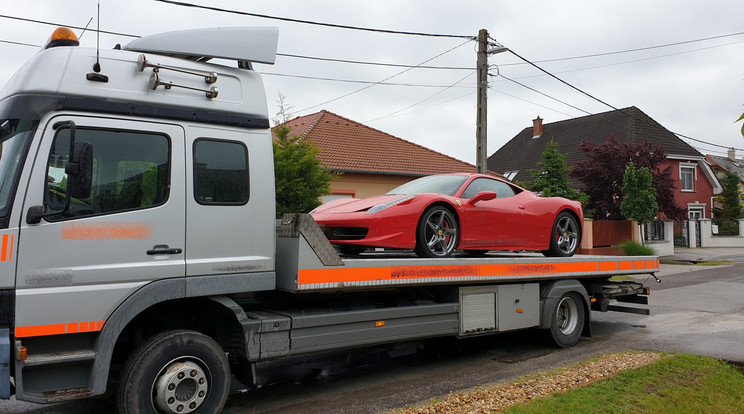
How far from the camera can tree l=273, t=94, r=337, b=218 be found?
41.3 ft

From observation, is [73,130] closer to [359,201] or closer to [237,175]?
[237,175]

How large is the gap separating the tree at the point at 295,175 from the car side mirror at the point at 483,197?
6.39 metres

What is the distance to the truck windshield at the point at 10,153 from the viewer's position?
3.90 metres

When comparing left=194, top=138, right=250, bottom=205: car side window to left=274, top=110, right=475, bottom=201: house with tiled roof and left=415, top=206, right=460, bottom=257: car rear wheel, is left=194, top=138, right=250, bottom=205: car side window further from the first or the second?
left=274, top=110, right=475, bottom=201: house with tiled roof

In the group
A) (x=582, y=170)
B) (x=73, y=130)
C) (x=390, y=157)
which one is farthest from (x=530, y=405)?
(x=582, y=170)

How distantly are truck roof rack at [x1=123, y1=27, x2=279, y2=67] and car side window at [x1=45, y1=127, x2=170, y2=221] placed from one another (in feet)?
2.69

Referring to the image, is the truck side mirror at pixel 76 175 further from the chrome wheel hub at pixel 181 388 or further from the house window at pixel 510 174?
the house window at pixel 510 174

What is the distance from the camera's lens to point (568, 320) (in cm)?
810

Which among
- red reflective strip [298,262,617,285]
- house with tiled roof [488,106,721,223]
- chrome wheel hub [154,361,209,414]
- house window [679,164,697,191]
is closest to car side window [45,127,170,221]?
chrome wheel hub [154,361,209,414]

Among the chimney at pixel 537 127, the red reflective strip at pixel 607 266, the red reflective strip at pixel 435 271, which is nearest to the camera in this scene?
the red reflective strip at pixel 435 271

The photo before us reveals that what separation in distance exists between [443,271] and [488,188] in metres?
1.78

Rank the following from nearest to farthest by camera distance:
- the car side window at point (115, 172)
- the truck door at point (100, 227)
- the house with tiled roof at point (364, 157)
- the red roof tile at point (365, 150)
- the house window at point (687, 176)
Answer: the truck door at point (100, 227) → the car side window at point (115, 172) → the house with tiled roof at point (364, 157) → the red roof tile at point (365, 150) → the house window at point (687, 176)

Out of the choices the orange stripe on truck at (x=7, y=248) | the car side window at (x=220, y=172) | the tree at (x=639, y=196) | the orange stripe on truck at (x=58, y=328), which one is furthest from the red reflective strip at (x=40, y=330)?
the tree at (x=639, y=196)

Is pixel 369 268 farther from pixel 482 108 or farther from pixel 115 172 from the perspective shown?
pixel 482 108
